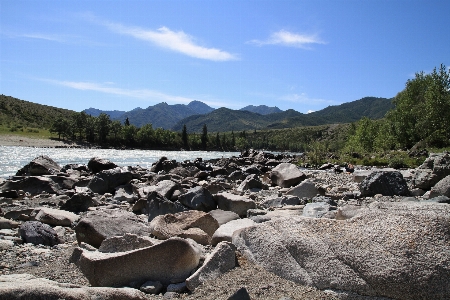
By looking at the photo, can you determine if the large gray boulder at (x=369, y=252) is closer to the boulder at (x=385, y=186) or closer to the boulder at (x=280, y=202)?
the boulder at (x=280, y=202)

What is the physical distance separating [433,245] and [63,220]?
9.21 metres

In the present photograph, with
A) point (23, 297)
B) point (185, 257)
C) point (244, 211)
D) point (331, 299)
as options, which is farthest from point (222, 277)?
point (244, 211)

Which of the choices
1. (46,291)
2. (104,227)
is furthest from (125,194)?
(46,291)

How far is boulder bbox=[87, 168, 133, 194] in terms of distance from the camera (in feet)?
56.2

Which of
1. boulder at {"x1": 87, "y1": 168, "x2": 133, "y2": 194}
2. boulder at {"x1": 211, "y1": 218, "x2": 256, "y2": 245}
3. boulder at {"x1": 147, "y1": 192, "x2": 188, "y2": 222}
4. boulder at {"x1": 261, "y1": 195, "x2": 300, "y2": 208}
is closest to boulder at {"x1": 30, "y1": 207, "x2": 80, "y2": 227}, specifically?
boulder at {"x1": 147, "y1": 192, "x2": 188, "y2": 222}

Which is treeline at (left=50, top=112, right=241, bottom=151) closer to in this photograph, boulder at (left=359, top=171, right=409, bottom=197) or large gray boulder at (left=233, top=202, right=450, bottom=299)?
boulder at (left=359, top=171, right=409, bottom=197)

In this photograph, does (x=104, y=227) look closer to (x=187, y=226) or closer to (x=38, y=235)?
(x=38, y=235)

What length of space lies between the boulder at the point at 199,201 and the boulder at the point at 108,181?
6.89 m

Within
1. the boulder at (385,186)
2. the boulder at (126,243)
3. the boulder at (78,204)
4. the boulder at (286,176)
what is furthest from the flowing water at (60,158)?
the boulder at (385,186)

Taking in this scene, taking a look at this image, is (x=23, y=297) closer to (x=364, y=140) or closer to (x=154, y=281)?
(x=154, y=281)

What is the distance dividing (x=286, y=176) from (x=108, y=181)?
32.6 feet

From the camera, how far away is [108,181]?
57.5ft

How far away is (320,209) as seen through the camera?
988cm

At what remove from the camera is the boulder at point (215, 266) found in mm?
5285
